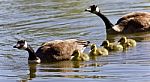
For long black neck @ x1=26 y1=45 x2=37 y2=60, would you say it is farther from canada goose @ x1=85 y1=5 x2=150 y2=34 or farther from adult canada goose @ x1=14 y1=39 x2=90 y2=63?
canada goose @ x1=85 y1=5 x2=150 y2=34

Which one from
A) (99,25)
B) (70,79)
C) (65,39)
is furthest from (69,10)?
(70,79)

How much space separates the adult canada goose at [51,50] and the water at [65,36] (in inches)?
8.8

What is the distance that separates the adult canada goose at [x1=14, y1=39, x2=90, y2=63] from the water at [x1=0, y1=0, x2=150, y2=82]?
→ 8.8 inches

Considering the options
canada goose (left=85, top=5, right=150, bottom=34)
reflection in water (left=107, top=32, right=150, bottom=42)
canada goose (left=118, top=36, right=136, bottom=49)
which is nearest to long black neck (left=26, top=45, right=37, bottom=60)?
canada goose (left=118, top=36, right=136, bottom=49)

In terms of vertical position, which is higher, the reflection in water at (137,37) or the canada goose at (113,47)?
the reflection in water at (137,37)

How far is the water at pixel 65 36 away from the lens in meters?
13.4

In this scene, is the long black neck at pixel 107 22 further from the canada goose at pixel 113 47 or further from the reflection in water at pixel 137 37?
the canada goose at pixel 113 47

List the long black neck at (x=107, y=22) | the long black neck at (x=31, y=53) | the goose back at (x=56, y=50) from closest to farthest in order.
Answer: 1. the long black neck at (x=31, y=53)
2. the goose back at (x=56, y=50)
3. the long black neck at (x=107, y=22)

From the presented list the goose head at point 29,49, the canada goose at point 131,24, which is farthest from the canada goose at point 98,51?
the canada goose at point 131,24

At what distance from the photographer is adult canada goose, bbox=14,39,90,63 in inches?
590

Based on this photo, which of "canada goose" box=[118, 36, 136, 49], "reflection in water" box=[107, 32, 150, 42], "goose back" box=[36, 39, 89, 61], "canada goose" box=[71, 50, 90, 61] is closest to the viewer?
"canada goose" box=[71, 50, 90, 61]

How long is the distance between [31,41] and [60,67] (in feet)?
8.58

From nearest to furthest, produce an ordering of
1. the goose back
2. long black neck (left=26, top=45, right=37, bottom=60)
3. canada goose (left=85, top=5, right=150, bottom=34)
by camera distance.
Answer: long black neck (left=26, top=45, right=37, bottom=60) < the goose back < canada goose (left=85, top=5, right=150, bottom=34)

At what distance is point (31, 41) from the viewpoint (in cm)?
1688
